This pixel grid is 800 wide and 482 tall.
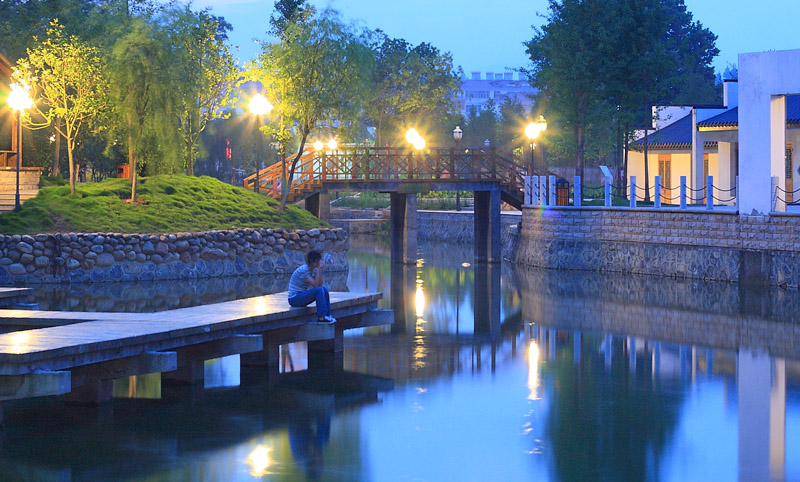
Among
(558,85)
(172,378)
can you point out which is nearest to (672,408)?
(172,378)

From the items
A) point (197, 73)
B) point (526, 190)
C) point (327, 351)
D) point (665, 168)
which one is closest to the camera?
point (327, 351)

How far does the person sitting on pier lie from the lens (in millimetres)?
14789

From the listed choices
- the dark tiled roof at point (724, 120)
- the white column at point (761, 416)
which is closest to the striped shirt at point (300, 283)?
the white column at point (761, 416)

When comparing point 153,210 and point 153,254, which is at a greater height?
point 153,210

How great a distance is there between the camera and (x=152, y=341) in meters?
12.2

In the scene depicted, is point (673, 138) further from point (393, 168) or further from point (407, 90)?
point (407, 90)

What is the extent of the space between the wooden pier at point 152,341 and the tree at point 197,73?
1870 centimetres

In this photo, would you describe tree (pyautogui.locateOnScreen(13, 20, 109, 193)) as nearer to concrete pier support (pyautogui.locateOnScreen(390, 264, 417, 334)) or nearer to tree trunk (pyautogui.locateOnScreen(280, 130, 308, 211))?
A: tree trunk (pyautogui.locateOnScreen(280, 130, 308, 211))

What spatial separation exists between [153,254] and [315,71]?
8790mm

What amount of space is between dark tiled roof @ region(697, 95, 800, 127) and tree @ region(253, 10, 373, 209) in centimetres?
1101

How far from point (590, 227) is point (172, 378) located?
67.3ft

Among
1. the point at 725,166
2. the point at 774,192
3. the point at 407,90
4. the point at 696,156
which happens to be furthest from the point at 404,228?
the point at 407,90

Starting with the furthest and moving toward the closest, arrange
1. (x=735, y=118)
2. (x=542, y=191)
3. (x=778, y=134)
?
(x=735, y=118)
(x=542, y=191)
(x=778, y=134)

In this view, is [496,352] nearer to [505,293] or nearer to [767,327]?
[767,327]
